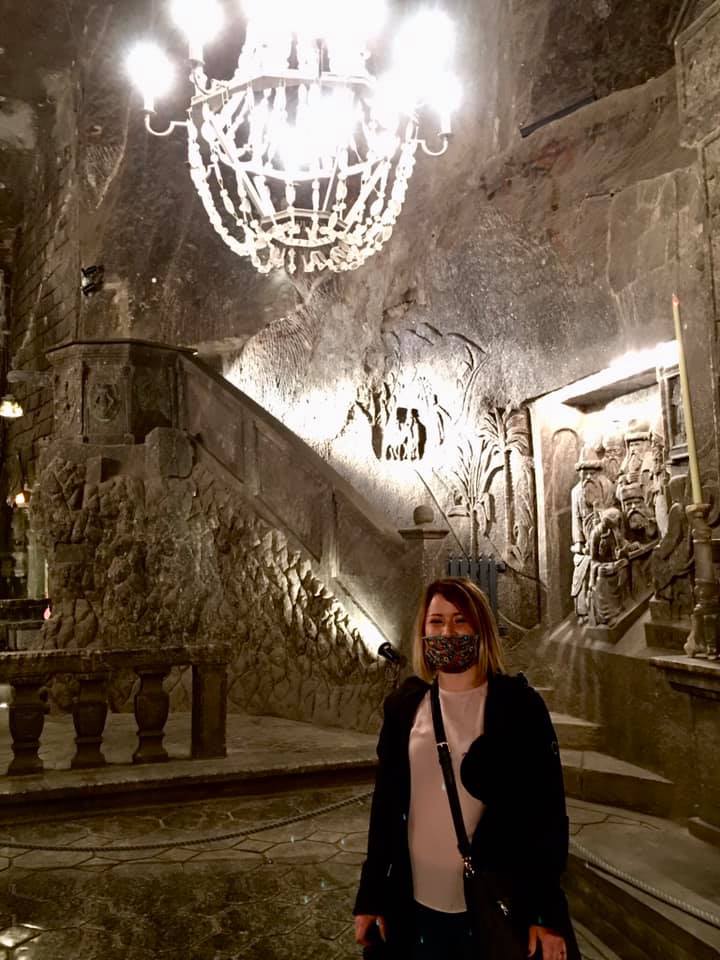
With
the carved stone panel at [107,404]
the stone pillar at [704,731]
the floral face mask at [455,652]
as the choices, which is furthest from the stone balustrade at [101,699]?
the floral face mask at [455,652]

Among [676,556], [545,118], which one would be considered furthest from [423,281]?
[676,556]

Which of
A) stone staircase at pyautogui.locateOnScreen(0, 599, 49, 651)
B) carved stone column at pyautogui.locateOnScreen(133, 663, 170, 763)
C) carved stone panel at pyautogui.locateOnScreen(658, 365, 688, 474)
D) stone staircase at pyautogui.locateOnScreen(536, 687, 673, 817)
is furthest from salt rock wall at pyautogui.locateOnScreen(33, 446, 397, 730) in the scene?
carved stone panel at pyautogui.locateOnScreen(658, 365, 688, 474)

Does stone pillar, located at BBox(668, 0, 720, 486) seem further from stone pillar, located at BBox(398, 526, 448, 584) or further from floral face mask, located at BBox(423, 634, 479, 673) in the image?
floral face mask, located at BBox(423, 634, 479, 673)

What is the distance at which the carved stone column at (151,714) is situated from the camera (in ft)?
A: 16.9

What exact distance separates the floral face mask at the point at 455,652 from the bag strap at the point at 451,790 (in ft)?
0.33

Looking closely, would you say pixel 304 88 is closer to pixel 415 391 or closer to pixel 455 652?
pixel 415 391

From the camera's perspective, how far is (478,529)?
7.52 metres

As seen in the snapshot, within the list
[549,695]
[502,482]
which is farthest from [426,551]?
[549,695]

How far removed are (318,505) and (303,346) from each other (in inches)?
160

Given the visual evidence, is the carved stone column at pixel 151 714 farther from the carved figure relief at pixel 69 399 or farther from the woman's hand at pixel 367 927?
the woman's hand at pixel 367 927

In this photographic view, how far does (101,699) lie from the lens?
5.18 meters

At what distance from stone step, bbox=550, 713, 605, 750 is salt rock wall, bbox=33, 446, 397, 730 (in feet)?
7.96

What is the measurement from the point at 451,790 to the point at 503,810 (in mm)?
114

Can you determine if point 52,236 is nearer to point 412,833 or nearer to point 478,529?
point 478,529
